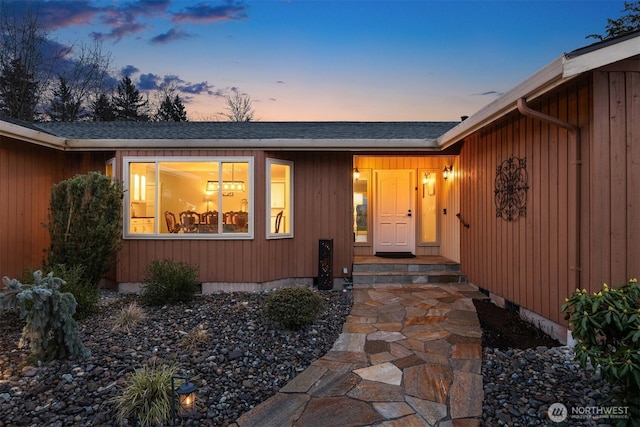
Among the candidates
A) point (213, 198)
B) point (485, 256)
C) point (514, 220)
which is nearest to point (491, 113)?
point (514, 220)

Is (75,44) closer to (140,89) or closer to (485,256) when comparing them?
(140,89)

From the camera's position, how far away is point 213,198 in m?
5.87

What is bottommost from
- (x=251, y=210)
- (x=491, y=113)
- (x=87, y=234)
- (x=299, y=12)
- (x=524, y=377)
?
(x=524, y=377)

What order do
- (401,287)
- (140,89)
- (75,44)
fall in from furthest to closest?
(140,89) < (75,44) < (401,287)

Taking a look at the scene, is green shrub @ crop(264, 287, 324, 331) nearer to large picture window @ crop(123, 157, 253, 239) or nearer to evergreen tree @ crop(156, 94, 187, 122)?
large picture window @ crop(123, 157, 253, 239)

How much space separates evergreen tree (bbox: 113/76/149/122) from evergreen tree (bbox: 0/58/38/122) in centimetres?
468

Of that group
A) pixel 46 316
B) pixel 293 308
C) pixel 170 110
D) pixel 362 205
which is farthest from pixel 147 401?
pixel 170 110

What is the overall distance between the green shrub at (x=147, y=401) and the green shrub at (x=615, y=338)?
2662 millimetres

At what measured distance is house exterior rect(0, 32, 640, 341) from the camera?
9.68 feet

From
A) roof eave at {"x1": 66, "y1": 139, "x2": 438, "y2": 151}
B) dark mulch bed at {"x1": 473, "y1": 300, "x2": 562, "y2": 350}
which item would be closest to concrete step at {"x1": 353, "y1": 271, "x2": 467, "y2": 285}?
dark mulch bed at {"x1": 473, "y1": 300, "x2": 562, "y2": 350}

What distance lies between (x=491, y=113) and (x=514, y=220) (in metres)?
1.45

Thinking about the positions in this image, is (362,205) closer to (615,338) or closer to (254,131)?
(254,131)

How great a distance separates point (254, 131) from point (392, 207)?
3.50 metres

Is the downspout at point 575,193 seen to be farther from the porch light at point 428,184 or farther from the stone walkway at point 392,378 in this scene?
the porch light at point 428,184
